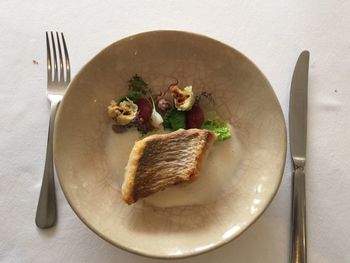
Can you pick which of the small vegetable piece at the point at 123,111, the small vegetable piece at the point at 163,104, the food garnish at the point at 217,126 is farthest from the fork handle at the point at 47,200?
the food garnish at the point at 217,126

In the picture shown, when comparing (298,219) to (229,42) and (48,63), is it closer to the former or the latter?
(229,42)

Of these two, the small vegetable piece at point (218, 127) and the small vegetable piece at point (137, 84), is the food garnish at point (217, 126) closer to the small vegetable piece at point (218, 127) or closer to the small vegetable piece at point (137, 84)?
the small vegetable piece at point (218, 127)

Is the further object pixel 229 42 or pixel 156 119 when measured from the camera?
pixel 229 42

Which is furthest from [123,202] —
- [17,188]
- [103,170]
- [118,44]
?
[118,44]

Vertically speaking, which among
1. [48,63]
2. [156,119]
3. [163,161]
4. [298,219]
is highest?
[48,63]

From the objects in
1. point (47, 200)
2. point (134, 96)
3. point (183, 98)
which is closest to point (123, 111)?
point (134, 96)

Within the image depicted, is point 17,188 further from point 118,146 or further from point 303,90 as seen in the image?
point 303,90
